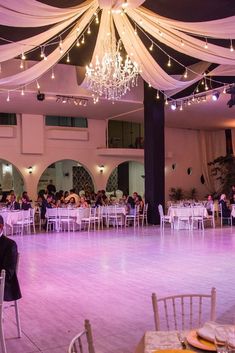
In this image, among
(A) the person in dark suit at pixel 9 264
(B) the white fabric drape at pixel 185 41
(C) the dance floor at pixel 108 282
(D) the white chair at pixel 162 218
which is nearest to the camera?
(A) the person in dark suit at pixel 9 264

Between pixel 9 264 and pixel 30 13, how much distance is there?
410 centimetres

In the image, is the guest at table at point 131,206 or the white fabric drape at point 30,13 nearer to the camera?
the white fabric drape at point 30,13

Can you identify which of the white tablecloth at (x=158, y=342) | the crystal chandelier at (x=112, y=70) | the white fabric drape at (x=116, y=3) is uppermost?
the white fabric drape at (x=116, y=3)

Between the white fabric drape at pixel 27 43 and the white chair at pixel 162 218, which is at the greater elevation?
the white fabric drape at pixel 27 43

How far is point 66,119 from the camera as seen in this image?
19672mm

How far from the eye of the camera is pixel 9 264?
13.1 ft

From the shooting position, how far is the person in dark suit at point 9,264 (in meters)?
3.99

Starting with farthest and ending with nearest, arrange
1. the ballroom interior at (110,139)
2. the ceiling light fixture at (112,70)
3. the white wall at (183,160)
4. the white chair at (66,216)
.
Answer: the white wall at (183,160) → the white chair at (66,216) → the ceiling light fixture at (112,70) → the ballroom interior at (110,139)

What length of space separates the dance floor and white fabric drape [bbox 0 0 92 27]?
395 cm

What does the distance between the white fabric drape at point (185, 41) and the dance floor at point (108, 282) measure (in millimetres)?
3714

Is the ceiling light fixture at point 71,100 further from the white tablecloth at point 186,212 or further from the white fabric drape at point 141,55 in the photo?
the white fabric drape at point 141,55

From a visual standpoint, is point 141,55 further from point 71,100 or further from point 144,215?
point 144,215

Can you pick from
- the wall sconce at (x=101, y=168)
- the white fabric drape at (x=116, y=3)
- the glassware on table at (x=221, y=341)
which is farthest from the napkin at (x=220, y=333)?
the wall sconce at (x=101, y=168)

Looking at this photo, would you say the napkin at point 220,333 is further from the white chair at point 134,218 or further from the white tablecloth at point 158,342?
the white chair at point 134,218
